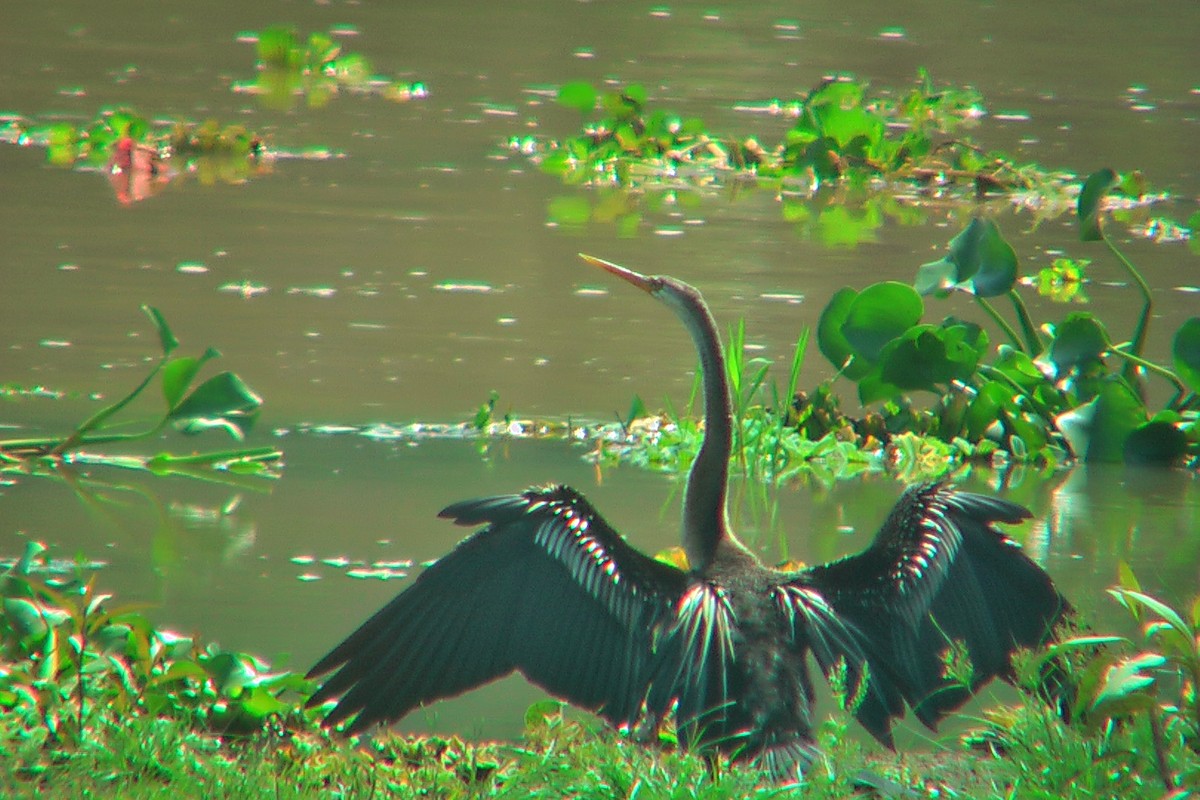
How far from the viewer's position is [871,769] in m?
3.20

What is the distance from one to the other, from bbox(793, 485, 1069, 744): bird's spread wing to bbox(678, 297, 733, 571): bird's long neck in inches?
12.3

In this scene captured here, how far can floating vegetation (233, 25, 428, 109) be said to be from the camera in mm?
12969

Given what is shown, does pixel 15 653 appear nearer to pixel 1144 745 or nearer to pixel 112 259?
pixel 1144 745

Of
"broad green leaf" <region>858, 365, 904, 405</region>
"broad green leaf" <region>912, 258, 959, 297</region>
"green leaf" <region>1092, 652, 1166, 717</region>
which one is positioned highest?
"broad green leaf" <region>912, 258, 959, 297</region>

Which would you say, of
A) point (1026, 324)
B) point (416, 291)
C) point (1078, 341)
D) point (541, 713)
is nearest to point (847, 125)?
point (416, 291)

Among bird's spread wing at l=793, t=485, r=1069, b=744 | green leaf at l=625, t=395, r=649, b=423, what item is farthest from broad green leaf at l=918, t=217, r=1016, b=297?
bird's spread wing at l=793, t=485, r=1069, b=744

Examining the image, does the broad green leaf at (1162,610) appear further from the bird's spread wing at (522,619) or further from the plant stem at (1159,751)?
the bird's spread wing at (522,619)

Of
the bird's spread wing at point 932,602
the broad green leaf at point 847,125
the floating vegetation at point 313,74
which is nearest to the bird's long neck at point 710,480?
the bird's spread wing at point 932,602

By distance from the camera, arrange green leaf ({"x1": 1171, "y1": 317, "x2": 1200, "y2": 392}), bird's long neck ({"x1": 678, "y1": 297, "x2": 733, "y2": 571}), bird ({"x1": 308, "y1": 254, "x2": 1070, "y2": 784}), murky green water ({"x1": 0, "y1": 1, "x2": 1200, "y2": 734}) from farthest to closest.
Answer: green leaf ({"x1": 1171, "y1": 317, "x2": 1200, "y2": 392}) → murky green water ({"x1": 0, "y1": 1, "x2": 1200, "y2": 734}) → bird's long neck ({"x1": 678, "y1": 297, "x2": 733, "y2": 571}) → bird ({"x1": 308, "y1": 254, "x2": 1070, "y2": 784})

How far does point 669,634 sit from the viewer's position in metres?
3.24

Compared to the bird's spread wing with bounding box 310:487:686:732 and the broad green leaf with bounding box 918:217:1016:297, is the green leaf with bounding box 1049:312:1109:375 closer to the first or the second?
the broad green leaf with bounding box 918:217:1016:297

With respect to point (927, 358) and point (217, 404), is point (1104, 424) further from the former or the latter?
point (217, 404)

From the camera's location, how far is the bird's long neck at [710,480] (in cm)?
370

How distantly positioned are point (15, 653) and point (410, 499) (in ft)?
5.28
